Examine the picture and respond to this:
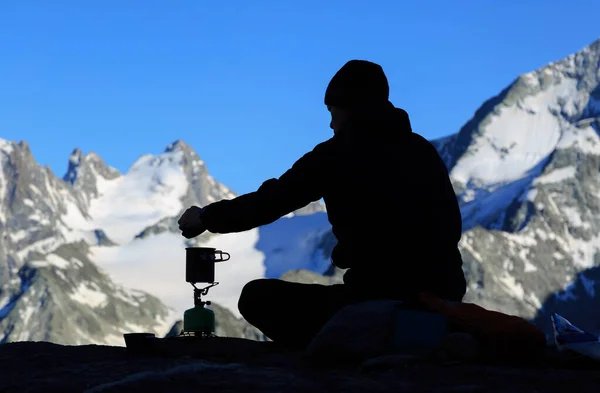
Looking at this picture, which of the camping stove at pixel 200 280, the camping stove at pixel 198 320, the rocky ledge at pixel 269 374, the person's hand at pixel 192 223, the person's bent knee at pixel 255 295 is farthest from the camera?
the camping stove at pixel 198 320

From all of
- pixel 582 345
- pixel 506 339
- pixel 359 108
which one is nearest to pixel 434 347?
pixel 506 339

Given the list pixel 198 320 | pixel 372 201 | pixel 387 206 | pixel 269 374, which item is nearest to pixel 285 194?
pixel 372 201

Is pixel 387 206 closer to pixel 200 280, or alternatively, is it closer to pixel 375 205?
pixel 375 205

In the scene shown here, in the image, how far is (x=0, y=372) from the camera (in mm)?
9602

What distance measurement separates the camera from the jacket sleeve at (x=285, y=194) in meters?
10.1

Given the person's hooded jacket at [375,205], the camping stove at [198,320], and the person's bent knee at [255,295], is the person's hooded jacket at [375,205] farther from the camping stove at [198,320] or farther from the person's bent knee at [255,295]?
the camping stove at [198,320]

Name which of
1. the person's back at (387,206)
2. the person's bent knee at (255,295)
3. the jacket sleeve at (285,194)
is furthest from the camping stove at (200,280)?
the person's back at (387,206)

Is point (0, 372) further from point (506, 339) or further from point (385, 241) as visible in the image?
point (506, 339)

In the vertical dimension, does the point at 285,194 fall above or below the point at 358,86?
below

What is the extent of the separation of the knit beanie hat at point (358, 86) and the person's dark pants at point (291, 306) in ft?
6.36

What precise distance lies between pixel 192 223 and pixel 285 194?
3.39 ft

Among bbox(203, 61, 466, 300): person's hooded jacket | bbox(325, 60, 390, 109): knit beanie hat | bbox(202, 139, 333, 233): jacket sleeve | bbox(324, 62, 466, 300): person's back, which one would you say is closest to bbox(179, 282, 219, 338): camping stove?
bbox(203, 61, 466, 300): person's hooded jacket

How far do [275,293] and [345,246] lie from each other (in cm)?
135

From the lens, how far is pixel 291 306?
36.6ft
